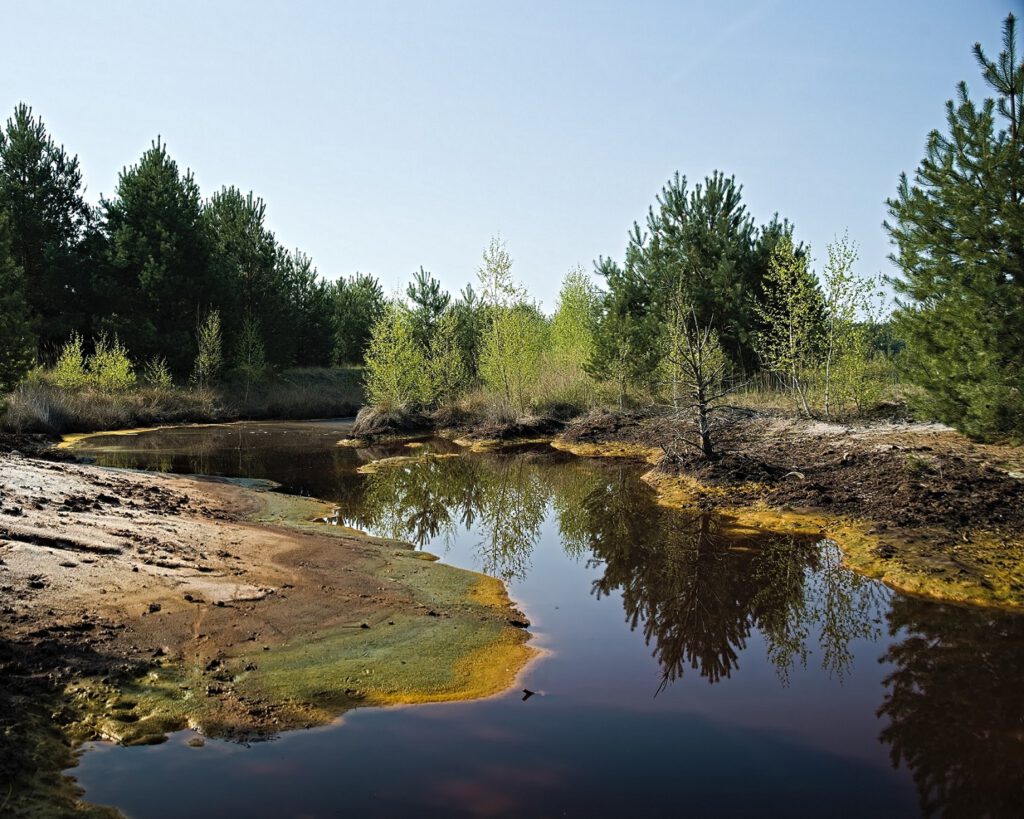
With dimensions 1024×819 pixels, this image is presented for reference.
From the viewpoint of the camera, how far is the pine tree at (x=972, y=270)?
476 inches

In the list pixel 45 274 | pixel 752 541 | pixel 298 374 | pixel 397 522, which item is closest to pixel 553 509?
pixel 397 522

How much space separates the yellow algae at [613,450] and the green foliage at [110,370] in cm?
2218

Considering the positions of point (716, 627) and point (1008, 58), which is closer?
point (716, 627)

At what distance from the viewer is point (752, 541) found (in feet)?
40.2

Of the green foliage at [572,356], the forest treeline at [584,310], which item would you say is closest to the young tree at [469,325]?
the forest treeline at [584,310]

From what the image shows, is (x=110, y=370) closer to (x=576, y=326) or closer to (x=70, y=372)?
(x=70, y=372)

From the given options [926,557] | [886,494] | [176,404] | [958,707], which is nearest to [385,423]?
[176,404]

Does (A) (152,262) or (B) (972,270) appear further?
(A) (152,262)

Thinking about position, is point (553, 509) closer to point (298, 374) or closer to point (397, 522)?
point (397, 522)

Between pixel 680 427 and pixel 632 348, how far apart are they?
20.2ft

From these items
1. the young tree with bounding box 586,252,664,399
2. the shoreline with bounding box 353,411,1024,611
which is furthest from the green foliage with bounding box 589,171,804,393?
the shoreline with bounding box 353,411,1024,611

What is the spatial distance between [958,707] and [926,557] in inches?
174

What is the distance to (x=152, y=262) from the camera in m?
38.5

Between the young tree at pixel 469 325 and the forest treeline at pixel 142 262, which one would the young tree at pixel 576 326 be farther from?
the forest treeline at pixel 142 262
